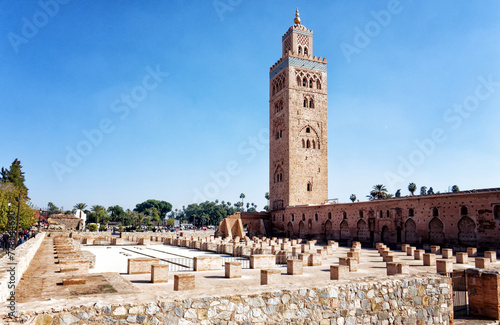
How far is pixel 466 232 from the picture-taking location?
2112 cm

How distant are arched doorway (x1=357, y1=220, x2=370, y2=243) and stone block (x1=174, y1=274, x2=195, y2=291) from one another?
22.7 m

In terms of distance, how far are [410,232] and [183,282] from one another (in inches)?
831

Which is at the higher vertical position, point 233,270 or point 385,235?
point 385,235

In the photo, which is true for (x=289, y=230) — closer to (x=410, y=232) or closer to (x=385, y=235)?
Answer: (x=385, y=235)

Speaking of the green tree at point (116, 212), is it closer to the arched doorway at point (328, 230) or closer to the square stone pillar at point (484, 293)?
the arched doorway at point (328, 230)

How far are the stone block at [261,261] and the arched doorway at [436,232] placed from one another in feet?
44.8

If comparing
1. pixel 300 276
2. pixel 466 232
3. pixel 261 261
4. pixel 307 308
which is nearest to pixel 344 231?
pixel 466 232

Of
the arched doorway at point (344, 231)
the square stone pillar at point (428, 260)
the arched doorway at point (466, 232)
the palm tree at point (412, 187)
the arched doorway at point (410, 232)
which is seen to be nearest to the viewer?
the square stone pillar at point (428, 260)

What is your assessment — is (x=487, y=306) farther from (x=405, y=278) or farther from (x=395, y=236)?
(x=395, y=236)

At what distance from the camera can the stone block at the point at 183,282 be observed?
806 cm

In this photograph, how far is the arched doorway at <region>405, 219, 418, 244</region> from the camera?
24.6 m

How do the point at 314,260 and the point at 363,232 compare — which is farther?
the point at 363,232

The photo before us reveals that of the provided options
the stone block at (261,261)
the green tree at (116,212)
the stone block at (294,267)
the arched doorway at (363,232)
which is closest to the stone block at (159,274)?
the stone block at (294,267)

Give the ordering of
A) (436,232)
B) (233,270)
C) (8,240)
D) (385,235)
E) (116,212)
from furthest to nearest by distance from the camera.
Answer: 1. (116,212)
2. (385,235)
3. (436,232)
4. (8,240)
5. (233,270)
